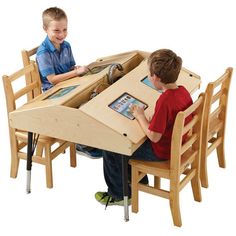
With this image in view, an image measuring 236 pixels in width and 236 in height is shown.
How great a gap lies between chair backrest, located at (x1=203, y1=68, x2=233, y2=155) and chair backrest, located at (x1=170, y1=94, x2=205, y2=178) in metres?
0.19

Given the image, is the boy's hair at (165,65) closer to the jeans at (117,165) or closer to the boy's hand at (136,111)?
the boy's hand at (136,111)

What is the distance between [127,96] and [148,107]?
0.61 feet

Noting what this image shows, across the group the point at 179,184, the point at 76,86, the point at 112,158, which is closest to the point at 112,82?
the point at 76,86

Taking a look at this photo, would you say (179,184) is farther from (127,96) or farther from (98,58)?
(98,58)

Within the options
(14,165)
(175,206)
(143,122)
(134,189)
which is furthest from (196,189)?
(14,165)

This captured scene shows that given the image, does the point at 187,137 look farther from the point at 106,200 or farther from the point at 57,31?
the point at 57,31

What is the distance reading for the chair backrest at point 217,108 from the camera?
16.9 ft

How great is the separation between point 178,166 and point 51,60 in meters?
1.59

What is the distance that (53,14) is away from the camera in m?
5.55

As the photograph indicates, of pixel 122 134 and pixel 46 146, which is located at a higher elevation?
pixel 122 134

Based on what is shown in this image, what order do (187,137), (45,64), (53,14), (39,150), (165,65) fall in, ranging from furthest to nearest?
(39,150), (45,64), (53,14), (187,137), (165,65)

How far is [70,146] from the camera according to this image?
5812mm

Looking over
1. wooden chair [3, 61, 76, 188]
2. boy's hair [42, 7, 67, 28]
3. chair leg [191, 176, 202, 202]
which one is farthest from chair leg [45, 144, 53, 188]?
chair leg [191, 176, 202, 202]

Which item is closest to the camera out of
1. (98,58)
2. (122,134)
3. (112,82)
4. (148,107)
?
(122,134)
